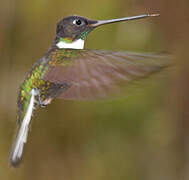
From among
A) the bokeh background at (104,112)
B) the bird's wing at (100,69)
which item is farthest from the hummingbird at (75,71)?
the bokeh background at (104,112)

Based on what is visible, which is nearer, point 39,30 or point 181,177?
point 39,30

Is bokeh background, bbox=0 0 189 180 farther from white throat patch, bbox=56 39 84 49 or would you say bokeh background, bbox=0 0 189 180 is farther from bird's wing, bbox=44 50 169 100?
bird's wing, bbox=44 50 169 100

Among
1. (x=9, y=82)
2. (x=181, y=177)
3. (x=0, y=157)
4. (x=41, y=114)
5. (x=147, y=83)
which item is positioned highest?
(x=147, y=83)

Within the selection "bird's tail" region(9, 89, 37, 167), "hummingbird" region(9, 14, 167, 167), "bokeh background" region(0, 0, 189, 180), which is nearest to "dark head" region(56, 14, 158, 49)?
"hummingbird" region(9, 14, 167, 167)

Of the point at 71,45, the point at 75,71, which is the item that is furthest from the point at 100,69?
Result: the point at 71,45

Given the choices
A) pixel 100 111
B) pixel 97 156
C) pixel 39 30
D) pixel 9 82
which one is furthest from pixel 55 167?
pixel 39 30

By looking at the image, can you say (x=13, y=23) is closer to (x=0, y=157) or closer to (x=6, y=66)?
(x=6, y=66)

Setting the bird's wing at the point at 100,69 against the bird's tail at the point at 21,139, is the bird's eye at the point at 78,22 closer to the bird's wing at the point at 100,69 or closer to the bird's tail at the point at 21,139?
the bird's wing at the point at 100,69
